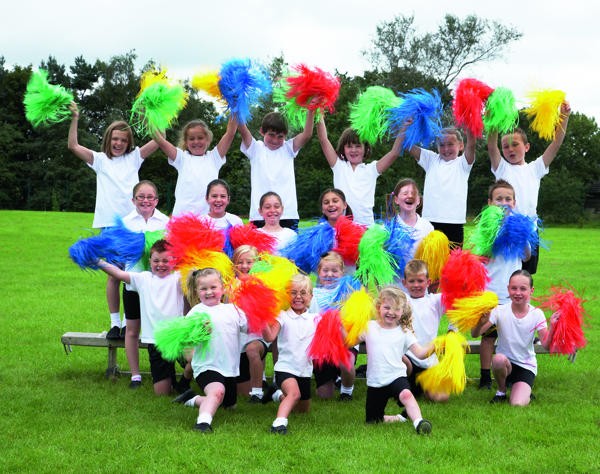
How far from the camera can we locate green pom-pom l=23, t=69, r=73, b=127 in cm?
711

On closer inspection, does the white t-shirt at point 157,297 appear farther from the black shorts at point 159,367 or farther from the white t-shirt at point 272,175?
the white t-shirt at point 272,175

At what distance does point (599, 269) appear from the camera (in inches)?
659

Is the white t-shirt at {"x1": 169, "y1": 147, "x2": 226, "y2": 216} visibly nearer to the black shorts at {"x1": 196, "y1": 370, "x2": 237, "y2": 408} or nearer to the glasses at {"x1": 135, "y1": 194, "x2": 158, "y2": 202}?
the glasses at {"x1": 135, "y1": 194, "x2": 158, "y2": 202}

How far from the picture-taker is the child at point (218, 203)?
257 inches

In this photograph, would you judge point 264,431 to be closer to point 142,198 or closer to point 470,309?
point 470,309

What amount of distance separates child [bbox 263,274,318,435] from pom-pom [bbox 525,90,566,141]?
9.39 ft

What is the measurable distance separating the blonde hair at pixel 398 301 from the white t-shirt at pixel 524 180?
6.63ft

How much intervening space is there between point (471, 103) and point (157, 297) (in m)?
3.27

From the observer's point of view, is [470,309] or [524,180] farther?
[524,180]

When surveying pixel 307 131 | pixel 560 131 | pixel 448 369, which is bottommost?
pixel 448 369

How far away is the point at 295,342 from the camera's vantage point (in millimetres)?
5488

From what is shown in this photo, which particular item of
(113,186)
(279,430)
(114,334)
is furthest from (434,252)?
(113,186)

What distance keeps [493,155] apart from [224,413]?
350 cm

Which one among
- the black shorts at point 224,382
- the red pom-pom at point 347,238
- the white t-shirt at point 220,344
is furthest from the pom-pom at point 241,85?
the black shorts at point 224,382
